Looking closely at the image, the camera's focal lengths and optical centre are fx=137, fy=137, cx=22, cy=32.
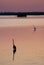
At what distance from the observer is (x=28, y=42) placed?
1.21 metres

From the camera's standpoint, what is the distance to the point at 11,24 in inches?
45.1

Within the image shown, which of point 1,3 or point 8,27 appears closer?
point 8,27

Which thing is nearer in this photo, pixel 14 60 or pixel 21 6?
pixel 14 60

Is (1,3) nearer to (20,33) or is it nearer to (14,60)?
(20,33)

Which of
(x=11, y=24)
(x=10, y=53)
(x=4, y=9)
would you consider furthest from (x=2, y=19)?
(x=10, y=53)

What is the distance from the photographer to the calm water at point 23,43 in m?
1.17

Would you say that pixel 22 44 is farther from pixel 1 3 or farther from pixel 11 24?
pixel 1 3

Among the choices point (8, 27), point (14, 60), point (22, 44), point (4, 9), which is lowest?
point (14, 60)

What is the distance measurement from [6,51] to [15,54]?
0.08 m

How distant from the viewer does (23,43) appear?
1.21 m

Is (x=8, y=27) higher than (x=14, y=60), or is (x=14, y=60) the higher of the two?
(x=8, y=27)

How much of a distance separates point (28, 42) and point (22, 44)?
0.19 feet

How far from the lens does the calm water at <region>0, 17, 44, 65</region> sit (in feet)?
3.85

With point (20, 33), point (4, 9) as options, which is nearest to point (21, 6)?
point (4, 9)
